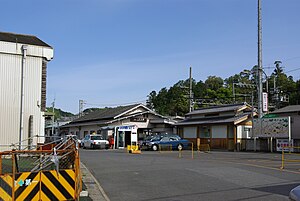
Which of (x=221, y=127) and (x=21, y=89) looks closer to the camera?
(x=21, y=89)

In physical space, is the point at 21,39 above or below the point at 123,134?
above

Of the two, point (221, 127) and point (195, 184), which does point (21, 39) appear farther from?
point (221, 127)

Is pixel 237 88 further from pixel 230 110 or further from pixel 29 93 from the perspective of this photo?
pixel 29 93

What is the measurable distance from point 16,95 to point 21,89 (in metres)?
0.49

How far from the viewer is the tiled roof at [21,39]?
25.4 m

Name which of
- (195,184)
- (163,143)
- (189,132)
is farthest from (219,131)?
(195,184)

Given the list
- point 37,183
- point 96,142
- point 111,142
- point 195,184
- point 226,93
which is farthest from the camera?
point 226,93

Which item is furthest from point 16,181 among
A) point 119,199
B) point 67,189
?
point 119,199

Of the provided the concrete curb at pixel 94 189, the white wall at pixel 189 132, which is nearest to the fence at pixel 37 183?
the concrete curb at pixel 94 189

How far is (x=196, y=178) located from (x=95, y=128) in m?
45.4

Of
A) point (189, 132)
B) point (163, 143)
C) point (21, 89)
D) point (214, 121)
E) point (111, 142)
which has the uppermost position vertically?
point (21, 89)

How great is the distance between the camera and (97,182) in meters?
14.0

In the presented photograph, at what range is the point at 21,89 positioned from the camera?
24453 millimetres

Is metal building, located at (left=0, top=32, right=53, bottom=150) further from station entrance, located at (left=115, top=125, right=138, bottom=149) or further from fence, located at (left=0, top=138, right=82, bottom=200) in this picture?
station entrance, located at (left=115, top=125, right=138, bottom=149)
